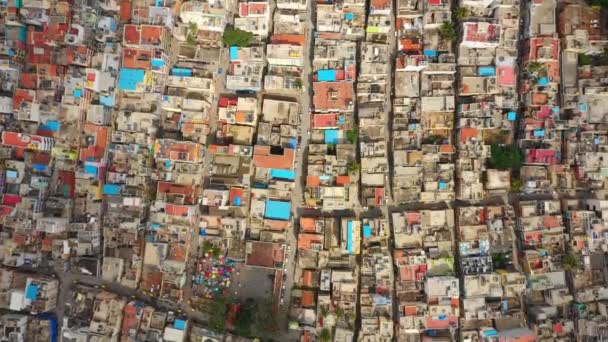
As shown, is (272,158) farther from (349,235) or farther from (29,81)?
(29,81)

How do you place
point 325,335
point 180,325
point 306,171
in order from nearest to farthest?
1. point 325,335
2. point 180,325
3. point 306,171

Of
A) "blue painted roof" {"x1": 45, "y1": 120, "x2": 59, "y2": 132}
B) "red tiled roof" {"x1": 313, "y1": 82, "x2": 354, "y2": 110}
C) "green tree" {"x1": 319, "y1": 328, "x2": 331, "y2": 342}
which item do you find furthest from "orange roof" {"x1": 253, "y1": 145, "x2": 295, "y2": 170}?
"blue painted roof" {"x1": 45, "y1": 120, "x2": 59, "y2": 132}

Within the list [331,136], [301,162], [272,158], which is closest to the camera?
[272,158]

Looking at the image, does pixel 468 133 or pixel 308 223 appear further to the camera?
pixel 308 223

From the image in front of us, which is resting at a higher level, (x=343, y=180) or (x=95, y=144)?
(x=95, y=144)

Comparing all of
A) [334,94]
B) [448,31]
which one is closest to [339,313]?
[334,94]

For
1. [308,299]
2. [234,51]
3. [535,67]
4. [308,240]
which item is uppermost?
[234,51]

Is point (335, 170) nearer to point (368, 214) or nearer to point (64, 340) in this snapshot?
point (368, 214)
